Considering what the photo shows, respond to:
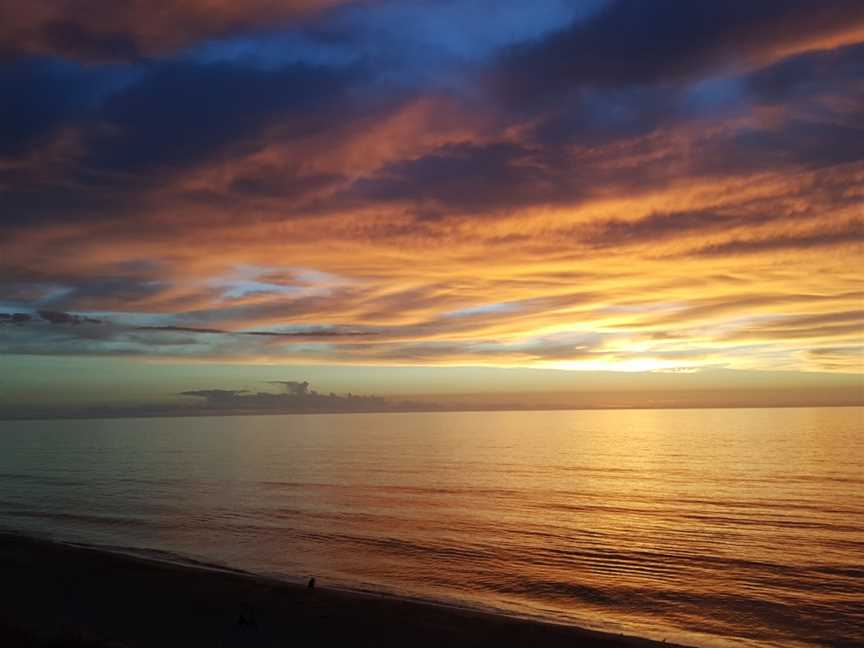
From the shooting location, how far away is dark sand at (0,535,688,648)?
64.7ft

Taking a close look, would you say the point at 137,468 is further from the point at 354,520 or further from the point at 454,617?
the point at 454,617

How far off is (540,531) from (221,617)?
81.2 ft

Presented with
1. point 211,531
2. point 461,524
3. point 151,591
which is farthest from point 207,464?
point 151,591

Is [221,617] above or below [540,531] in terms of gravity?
above

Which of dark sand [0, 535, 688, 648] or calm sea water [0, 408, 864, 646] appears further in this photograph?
calm sea water [0, 408, 864, 646]

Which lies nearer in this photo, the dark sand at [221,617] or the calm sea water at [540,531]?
the dark sand at [221,617]

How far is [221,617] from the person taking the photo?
21.9m

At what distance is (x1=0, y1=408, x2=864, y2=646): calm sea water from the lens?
2633cm

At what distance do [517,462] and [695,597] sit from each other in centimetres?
6693

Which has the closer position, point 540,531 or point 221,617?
point 221,617

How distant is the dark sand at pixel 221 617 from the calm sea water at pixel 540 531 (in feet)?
11.5

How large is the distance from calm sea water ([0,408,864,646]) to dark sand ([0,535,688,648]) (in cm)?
351

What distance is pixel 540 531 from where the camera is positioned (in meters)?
41.8

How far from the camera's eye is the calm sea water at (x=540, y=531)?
86.4 ft
